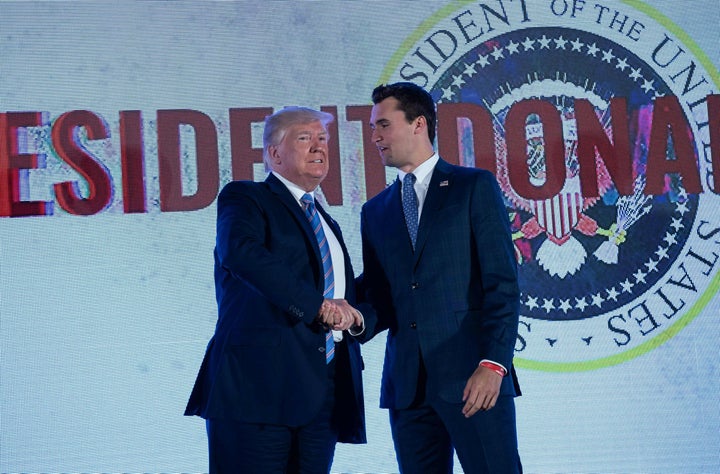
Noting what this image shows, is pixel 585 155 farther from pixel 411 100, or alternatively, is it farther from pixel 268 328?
pixel 268 328

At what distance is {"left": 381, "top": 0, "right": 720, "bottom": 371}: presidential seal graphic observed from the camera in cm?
398

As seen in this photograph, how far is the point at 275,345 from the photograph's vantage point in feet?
8.06

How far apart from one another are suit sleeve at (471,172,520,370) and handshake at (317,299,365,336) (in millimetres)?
355

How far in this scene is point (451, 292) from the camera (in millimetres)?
2545

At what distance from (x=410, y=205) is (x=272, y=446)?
0.79m

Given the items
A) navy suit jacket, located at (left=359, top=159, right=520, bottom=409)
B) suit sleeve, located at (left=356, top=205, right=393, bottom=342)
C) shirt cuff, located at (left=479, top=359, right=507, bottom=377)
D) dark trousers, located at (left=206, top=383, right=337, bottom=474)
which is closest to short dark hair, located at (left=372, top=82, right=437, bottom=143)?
navy suit jacket, located at (left=359, top=159, right=520, bottom=409)

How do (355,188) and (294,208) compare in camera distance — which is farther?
(355,188)

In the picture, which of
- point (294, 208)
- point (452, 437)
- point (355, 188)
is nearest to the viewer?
point (452, 437)

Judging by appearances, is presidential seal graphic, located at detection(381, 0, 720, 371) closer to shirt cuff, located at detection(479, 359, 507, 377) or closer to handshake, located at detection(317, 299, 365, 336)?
shirt cuff, located at detection(479, 359, 507, 377)

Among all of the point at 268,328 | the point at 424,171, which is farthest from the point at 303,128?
the point at 268,328

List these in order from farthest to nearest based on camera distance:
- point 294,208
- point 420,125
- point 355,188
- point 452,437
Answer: point 355,188 → point 420,125 → point 294,208 → point 452,437

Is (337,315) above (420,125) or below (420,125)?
below

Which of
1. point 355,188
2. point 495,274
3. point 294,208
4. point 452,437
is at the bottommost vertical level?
Result: point 452,437

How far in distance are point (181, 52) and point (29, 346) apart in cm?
135
